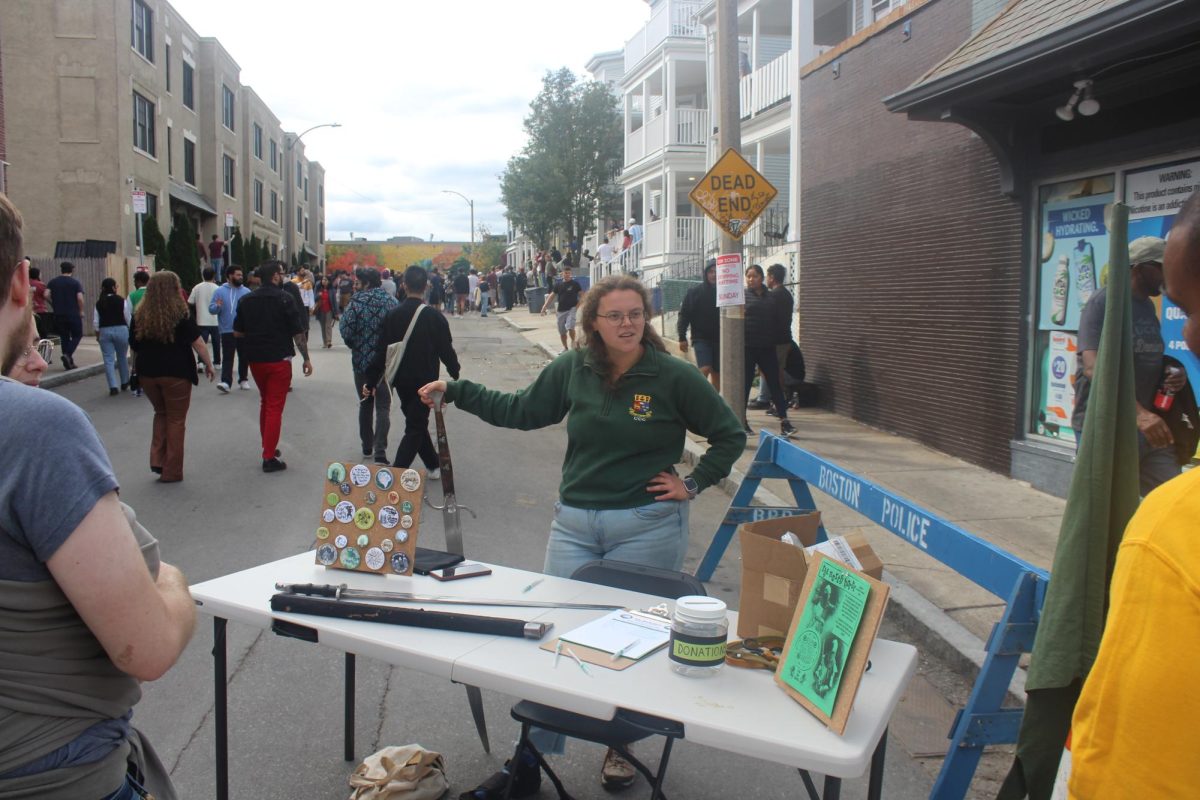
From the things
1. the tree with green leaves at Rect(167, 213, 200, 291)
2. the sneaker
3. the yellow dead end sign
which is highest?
the tree with green leaves at Rect(167, 213, 200, 291)

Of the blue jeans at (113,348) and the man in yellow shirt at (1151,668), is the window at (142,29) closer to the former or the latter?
the blue jeans at (113,348)

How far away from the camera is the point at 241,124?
1797 inches

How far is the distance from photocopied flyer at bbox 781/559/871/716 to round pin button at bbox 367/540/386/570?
1630mm

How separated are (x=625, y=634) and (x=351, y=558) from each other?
47.6 inches

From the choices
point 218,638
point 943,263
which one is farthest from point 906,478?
point 218,638

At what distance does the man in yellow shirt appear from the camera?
1158 millimetres

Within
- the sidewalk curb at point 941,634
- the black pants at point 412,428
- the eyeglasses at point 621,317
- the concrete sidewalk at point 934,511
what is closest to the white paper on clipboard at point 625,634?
the eyeglasses at point 621,317

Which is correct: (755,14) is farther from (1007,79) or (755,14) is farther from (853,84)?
(1007,79)

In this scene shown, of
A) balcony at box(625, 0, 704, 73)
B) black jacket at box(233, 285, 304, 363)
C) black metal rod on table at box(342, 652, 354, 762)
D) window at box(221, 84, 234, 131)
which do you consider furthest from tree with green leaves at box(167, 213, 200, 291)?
black metal rod on table at box(342, 652, 354, 762)

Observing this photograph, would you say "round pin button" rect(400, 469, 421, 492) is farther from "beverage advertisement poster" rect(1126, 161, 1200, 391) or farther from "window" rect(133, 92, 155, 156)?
"window" rect(133, 92, 155, 156)

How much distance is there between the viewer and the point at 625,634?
2.89 m

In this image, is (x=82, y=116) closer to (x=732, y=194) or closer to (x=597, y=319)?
(x=732, y=194)

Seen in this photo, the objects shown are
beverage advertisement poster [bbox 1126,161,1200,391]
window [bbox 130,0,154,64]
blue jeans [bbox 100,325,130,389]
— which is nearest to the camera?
beverage advertisement poster [bbox 1126,161,1200,391]

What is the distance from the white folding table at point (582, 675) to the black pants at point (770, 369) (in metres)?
7.66
